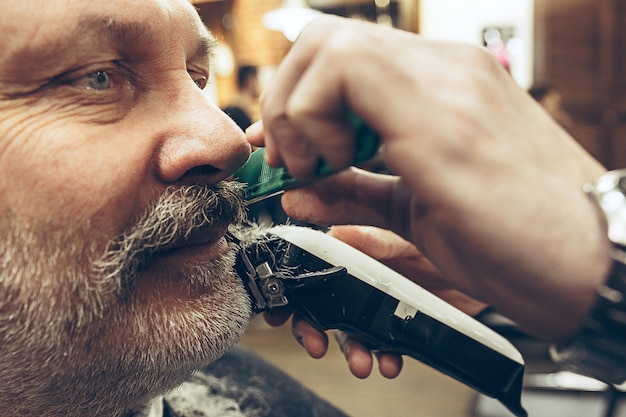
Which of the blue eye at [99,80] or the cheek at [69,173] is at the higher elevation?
the blue eye at [99,80]

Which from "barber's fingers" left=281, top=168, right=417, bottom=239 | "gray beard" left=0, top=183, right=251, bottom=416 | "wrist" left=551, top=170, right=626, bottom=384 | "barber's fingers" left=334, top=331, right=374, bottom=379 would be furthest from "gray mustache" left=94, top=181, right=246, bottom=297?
"wrist" left=551, top=170, right=626, bottom=384

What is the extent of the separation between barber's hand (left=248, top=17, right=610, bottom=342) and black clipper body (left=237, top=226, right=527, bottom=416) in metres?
0.33

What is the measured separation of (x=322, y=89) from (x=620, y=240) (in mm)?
349

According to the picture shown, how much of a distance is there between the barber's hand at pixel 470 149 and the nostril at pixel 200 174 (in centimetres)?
27

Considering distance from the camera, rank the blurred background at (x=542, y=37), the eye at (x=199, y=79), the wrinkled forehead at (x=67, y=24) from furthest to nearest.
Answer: the blurred background at (x=542, y=37) → the eye at (x=199, y=79) → the wrinkled forehead at (x=67, y=24)

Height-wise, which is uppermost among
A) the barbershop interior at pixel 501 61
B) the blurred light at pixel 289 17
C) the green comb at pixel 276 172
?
the green comb at pixel 276 172

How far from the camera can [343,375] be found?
3.27m

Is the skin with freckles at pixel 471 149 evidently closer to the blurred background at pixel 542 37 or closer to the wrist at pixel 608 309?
the wrist at pixel 608 309

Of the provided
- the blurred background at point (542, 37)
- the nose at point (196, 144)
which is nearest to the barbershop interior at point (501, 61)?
the blurred background at point (542, 37)

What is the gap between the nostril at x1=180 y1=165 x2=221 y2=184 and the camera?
0.88 meters

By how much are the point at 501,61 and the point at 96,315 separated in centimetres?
347

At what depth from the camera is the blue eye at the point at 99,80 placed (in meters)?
0.89

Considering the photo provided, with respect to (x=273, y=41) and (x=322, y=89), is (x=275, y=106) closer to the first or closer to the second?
(x=322, y=89)

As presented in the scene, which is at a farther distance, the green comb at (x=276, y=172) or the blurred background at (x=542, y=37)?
the blurred background at (x=542, y=37)
